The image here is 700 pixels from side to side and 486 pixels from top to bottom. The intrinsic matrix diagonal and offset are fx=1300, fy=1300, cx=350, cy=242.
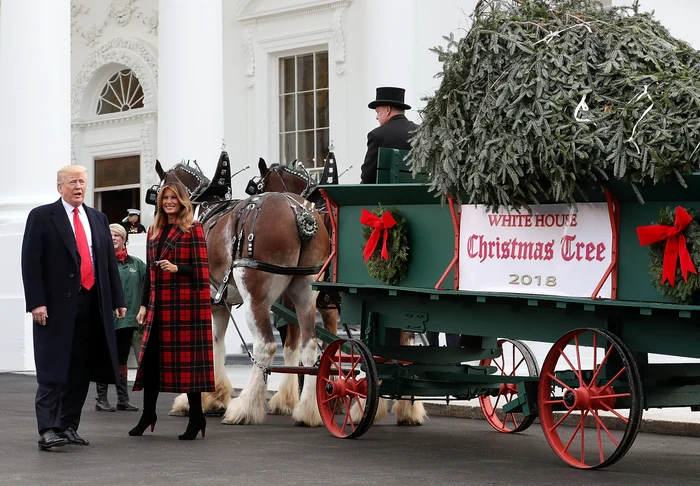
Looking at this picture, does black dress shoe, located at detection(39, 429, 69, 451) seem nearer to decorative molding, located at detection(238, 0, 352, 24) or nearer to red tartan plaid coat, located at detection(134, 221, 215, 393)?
red tartan plaid coat, located at detection(134, 221, 215, 393)

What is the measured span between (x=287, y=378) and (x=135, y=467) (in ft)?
11.7

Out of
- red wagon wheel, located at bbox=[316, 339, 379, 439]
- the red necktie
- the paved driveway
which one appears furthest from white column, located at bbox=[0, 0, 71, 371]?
red wagon wheel, located at bbox=[316, 339, 379, 439]

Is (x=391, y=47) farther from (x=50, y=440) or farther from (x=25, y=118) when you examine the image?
(x=50, y=440)

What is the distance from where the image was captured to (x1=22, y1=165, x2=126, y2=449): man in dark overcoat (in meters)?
8.32

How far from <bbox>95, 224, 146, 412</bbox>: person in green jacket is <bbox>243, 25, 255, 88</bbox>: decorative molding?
8224mm

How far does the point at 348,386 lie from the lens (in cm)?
891

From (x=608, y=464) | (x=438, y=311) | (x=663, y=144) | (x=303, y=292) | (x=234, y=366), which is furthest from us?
(x=234, y=366)

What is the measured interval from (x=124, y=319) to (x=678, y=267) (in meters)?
6.20

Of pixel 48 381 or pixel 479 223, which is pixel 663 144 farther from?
pixel 48 381

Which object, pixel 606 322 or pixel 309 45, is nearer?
pixel 606 322

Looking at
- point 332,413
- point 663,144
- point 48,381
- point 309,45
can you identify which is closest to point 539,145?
point 663,144

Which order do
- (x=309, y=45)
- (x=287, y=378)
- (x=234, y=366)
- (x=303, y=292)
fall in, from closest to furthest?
(x=303, y=292) < (x=287, y=378) < (x=234, y=366) < (x=309, y=45)

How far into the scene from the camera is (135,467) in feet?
24.7

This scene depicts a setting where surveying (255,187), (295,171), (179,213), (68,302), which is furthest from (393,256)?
(255,187)
